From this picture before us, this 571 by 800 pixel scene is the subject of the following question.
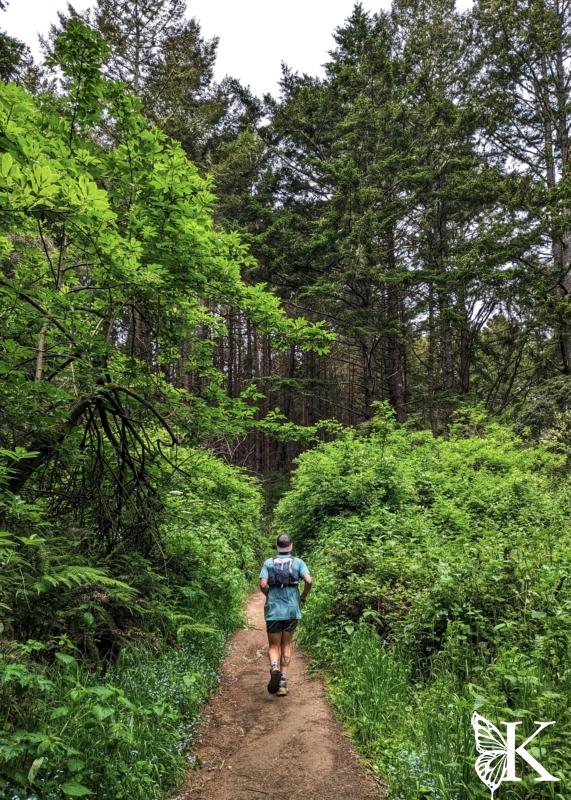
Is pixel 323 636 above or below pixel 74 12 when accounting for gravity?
below

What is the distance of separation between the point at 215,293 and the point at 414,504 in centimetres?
761

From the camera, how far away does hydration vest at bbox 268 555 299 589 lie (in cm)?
621

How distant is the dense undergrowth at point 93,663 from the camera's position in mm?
3016

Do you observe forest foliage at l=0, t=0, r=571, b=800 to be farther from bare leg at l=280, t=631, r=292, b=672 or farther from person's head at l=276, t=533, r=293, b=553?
person's head at l=276, t=533, r=293, b=553

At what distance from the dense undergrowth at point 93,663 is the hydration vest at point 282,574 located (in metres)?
1.26

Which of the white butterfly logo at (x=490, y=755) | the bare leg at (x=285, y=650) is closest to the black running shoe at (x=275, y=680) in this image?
the bare leg at (x=285, y=650)

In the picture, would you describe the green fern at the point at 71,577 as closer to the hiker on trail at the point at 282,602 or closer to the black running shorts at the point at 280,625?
the hiker on trail at the point at 282,602

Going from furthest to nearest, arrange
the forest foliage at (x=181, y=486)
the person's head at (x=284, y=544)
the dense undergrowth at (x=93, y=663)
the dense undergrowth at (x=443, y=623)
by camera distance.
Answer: the person's head at (x=284, y=544) < the forest foliage at (x=181, y=486) < the dense undergrowth at (x=443, y=623) < the dense undergrowth at (x=93, y=663)

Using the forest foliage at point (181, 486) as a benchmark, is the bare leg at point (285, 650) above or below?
below

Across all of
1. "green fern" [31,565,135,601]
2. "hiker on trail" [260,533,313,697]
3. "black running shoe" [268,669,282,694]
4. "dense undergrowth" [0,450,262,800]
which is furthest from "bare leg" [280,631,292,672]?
"green fern" [31,565,135,601]

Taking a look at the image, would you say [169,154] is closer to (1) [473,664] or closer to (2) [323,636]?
(1) [473,664]

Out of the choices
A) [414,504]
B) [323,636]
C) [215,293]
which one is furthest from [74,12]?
[323,636]

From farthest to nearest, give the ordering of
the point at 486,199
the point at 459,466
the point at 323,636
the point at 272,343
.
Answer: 1. the point at 486,199
2. the point at 459,466
3. the point at 323,636
4. the point at 272,343

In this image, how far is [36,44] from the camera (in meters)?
19.9
